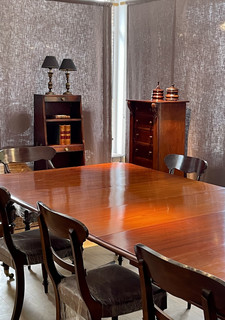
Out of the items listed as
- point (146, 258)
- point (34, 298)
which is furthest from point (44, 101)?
point (146, 258)

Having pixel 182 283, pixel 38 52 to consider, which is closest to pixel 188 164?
pixel 182 283

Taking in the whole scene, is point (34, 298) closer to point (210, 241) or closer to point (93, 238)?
point (93, 238)

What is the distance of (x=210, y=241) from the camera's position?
2.03 meters

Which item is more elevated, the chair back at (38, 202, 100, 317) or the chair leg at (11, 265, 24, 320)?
the chair back at (38, 202, 100, 317)

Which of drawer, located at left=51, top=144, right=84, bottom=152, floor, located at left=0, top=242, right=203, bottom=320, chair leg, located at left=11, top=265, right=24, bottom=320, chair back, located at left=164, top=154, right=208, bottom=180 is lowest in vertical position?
floor, located at left=0, top=242, right=203, bottom=320

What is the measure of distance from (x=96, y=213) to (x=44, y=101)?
3031 millimetres

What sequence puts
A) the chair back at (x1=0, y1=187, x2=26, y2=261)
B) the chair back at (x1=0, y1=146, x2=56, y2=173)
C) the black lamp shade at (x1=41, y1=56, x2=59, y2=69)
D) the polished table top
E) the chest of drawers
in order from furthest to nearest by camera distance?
the black lamp shade at (x1=41, y1=56, x2=59, y2=69) → the chest of drawers → the chair back at (x1=0, y1=146, x2=56, y2=173) → the chair back at (x1=0, y1=187, x2=26, y2=261) → the polished table top

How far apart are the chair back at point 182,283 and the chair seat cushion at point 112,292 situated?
0.40m

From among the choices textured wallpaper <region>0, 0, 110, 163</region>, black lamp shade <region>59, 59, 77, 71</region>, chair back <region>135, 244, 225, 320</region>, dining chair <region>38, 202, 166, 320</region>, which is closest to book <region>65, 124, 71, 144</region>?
textured wallpaper <region>0, 0, 110, 163</region>

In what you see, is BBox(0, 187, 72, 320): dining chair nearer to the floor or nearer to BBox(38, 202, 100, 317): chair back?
the floor

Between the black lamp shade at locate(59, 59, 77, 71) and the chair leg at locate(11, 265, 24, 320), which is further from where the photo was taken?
the black lamp shade at locate(59, 59, 77, 71)

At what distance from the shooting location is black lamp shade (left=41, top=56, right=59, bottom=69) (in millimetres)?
5209

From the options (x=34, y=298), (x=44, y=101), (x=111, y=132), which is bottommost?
(x=34, y=298)

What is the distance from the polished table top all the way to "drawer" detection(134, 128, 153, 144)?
1.34 meters
